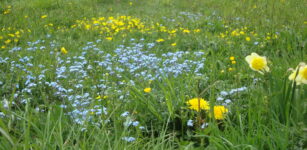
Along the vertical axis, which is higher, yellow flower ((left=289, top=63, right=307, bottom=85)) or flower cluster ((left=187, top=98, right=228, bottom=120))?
yellow flower ((left=289, top=63, right=307, bottom=85))

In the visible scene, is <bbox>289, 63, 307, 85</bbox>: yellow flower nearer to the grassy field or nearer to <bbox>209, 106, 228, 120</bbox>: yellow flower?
the grassy field

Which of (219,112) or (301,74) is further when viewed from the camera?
(219,112)

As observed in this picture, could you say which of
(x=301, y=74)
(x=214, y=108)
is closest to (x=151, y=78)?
(x=214, y=108)

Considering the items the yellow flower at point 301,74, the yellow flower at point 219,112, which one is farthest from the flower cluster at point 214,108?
the yellow flower at point 301,74

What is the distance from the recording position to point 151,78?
2.78 metres

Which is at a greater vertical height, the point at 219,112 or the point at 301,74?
the point at 301,74

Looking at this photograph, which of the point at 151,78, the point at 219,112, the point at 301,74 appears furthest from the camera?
the point at 151,78

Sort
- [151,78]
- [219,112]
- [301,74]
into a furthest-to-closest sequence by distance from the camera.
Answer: [151,78] < [219,112] < [301,74]

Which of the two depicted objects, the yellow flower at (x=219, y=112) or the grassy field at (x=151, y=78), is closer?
the grassy field at (x=151, y=78)

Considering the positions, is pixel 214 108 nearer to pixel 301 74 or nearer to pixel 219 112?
pixel 219 112

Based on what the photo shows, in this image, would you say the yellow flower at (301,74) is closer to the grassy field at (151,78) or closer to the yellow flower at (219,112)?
the grassy field at (151,78)

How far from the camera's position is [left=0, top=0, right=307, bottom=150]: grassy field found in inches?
63.4

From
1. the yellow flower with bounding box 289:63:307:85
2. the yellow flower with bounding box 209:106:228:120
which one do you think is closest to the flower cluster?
the yellow flower with bounding box 209:106:228:120

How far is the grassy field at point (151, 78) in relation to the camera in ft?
5.28
